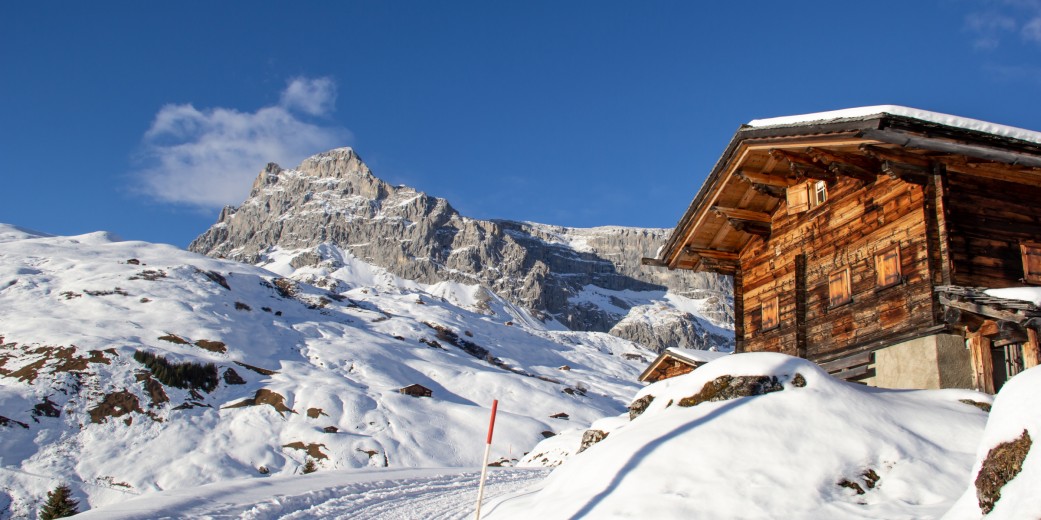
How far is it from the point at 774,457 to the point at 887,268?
7906 millimetres

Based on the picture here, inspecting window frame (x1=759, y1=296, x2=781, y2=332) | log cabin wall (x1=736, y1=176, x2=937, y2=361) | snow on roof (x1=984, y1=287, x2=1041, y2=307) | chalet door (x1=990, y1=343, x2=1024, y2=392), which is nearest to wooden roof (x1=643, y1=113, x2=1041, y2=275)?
log cabin wall (x1=736, y1=176, x2=937, y2=361)

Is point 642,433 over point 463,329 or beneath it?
beneath

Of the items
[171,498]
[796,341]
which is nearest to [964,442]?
[796,341]

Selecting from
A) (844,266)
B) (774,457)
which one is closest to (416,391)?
(844,266)

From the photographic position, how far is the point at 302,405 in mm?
57438

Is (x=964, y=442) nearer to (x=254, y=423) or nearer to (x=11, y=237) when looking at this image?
(x=254, y=423)

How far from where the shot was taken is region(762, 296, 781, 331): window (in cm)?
1902

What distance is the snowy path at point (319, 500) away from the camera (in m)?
11.5

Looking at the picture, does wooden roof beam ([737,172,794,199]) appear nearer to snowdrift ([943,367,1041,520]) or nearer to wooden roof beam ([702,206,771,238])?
wooden roof beam ([702,206,771,238])

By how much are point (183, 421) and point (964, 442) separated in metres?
52.2

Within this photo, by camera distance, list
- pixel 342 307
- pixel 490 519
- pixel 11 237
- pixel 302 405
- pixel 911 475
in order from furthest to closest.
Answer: pixel 11 237 → pixel 342 307 → pixel 302 405 → pixel 490 519 → pixel 911 475

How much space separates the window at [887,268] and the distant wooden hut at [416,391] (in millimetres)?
54570

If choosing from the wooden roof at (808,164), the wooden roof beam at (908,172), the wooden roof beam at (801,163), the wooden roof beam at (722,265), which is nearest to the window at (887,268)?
the wooden roof beam at (908,172)

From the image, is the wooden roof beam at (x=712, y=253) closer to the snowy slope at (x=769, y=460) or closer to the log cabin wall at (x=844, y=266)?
the log cabin wall at (x=844, y=266)
